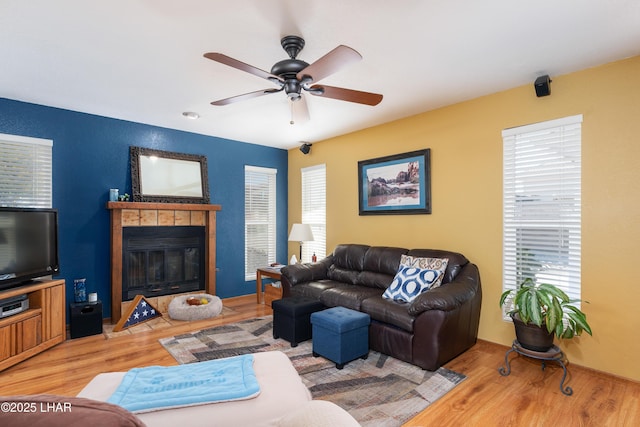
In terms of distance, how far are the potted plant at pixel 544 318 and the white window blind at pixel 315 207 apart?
3.30 meters

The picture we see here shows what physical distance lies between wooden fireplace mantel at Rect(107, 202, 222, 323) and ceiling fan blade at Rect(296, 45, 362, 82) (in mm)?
3188

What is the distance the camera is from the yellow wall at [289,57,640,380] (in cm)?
277

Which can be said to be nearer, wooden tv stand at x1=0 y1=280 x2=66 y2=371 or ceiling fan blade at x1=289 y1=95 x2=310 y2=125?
ceiling fan blade at x1=289 y1=95 x2=310 y2=125

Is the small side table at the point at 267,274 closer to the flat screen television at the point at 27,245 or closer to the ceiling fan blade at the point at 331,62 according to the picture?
the flat screen television at the point at 27,245

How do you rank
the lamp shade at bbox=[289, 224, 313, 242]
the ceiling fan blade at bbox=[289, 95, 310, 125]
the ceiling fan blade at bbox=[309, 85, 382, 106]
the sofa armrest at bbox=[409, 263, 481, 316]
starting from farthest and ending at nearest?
the lamp shade at bbox=[289, 224, 313, 242] → the sofa armrest at bbox=[409, 263, 481, 316] → the ceiling fan blade at bbox=[289, 95, 310, 125] → the ceiling fan blade at bbox=[309, 85, 382, 106]

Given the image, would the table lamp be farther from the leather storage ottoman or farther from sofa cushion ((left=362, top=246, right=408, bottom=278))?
the leather storage ottoman

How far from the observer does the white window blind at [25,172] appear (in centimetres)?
369

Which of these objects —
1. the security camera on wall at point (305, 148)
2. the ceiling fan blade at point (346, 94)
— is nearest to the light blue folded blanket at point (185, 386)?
the ceiling fan blade at point (346, 94)

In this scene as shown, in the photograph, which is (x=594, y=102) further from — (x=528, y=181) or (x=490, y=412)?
(x=490, y=412)

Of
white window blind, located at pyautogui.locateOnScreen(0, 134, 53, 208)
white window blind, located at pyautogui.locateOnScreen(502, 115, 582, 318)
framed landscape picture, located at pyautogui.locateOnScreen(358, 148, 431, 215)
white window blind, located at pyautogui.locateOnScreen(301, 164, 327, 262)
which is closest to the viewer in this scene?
white window blind, located at pyautogui.locateOnScreen(502, 115, 582, 318)

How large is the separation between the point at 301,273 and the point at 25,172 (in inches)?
135

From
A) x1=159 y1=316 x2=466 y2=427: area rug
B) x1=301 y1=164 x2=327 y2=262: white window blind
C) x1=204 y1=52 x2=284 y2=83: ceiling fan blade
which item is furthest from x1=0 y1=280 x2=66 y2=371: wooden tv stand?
x1=301 y1=164 x2=327 y2=262: white window blind

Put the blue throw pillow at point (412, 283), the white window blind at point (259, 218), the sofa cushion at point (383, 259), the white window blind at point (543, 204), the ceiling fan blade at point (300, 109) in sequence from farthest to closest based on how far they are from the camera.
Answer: the white window blind at point (259, 218), the sofa cushion at point (383, 259), the blue throw pillow at point (412, 283), the white window blind at point (543, 204), the ceiling fan blade at point (300, 109)

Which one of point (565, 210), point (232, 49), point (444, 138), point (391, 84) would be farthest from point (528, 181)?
point (232, 49)
